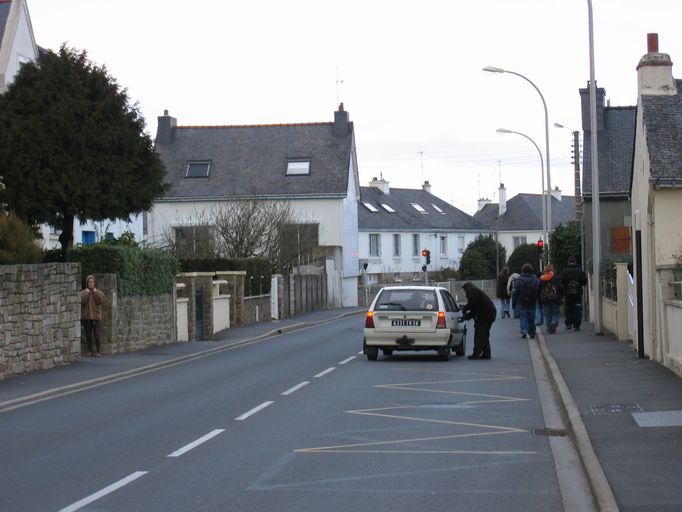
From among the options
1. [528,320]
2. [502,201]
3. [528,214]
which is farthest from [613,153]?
[502,201]

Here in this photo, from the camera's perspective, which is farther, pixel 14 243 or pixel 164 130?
pixel 164 130

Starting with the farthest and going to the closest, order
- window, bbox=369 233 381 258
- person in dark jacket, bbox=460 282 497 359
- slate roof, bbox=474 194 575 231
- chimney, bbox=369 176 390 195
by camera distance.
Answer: slate roof, bbox=474 194 575 231
chimney, bbox=369 176 390 195
window, bbox=369 233 381 258
person in dark jacket, bbox=460 282 497 359

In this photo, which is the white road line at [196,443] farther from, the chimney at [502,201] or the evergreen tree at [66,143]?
the chimney at [502,201]

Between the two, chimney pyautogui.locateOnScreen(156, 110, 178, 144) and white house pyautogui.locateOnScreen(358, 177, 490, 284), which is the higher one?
chimney pyautogui.locateOnScreen(156, 110, 178, 144)

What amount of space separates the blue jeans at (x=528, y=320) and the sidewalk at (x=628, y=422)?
5.77 m

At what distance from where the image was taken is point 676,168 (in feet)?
61.4

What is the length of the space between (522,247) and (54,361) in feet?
163

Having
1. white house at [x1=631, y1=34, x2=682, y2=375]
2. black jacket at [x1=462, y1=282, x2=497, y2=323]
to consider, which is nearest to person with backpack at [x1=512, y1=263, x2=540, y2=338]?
black jacket at [x1=462, y1=282, x2=497, y2=323]

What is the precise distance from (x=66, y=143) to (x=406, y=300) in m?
11.1

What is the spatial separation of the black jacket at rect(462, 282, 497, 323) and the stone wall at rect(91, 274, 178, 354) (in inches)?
326

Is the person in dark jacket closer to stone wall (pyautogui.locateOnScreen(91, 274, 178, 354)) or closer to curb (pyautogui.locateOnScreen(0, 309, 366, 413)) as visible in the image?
curb (pyautogui.locateOnScreen(0, 309, 366, 413))

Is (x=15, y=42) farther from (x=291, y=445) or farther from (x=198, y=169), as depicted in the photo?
(x=291, y=445)

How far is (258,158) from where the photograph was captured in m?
61.8

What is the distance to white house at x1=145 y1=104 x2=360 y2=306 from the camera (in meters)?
60.2
